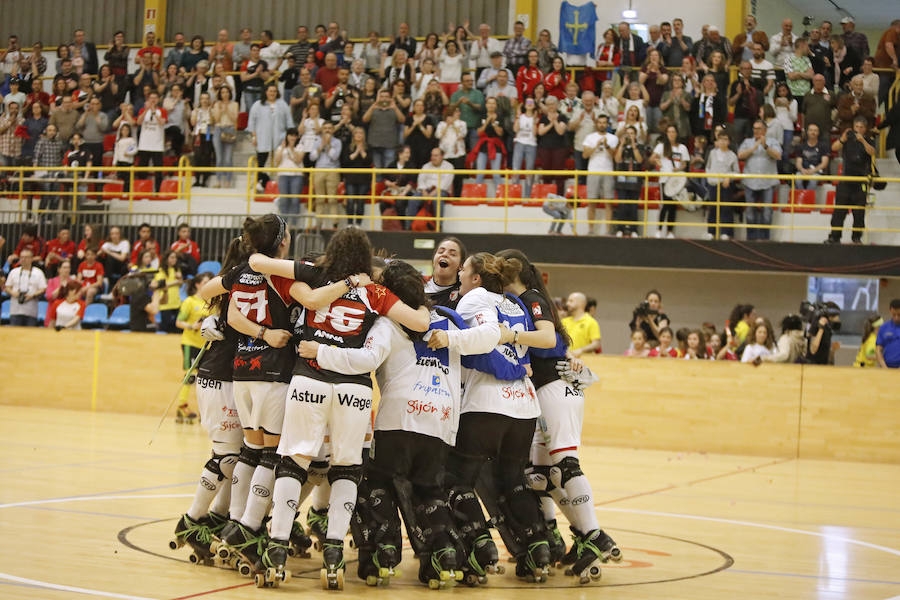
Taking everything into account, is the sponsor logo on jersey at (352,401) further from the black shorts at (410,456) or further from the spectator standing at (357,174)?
the spectator standing at (357,174)

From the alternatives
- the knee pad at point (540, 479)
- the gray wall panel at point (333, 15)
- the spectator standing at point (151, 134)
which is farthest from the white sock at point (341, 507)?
the gray wall panel at point (333, 15)

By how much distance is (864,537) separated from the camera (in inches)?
350

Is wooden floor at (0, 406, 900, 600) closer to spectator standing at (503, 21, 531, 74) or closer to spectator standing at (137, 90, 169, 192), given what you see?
spectator standing at (137, 90, 169, 192)

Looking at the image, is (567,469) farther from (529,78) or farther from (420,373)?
(529,78)

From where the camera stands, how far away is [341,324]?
6.55 m

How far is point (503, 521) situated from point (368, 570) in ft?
3.14

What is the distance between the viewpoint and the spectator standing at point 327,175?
20.4 meters

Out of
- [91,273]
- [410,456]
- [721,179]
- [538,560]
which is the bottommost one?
[538,560]

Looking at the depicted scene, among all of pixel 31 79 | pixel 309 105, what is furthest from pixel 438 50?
pixel 31 79

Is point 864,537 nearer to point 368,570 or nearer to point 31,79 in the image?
point 368,570

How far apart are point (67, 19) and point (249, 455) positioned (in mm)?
25527

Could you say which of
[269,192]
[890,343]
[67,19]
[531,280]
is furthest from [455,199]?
[67,19]

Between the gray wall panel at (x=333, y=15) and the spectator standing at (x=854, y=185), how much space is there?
30.7ft

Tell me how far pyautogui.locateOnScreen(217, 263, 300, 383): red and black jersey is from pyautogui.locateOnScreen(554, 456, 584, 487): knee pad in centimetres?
185
